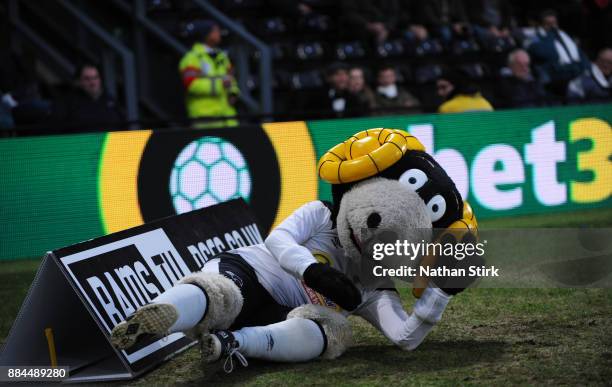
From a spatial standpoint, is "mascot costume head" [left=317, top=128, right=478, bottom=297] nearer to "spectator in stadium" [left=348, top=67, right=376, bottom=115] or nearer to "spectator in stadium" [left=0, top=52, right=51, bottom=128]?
"spectator in stadium" [left=0, top=52, right=51, bottom=128]

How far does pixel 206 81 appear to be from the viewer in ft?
34.6

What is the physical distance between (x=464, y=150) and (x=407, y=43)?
15.2 ft

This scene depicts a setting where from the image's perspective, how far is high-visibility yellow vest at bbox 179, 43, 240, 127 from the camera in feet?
34.6

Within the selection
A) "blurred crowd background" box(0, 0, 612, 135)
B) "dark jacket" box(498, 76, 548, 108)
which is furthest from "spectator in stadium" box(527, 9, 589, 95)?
"dark jacket" box(498, 76, 548, 108)

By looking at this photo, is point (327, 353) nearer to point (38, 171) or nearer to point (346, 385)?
point (346, 385)

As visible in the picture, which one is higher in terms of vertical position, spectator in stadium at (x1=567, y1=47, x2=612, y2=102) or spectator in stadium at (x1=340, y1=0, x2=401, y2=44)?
spectator in stadium at (x1=340, y1=0, x2=401, y2=44)

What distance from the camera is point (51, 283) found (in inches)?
184

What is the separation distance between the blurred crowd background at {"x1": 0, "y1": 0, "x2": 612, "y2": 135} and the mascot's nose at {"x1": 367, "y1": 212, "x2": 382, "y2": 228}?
4.12 metres

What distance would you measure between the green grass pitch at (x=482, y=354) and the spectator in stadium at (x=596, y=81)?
20.5 feet

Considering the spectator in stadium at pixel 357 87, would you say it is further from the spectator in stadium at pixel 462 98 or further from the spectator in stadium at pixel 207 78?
the spectator in stadium at pixel 207 78

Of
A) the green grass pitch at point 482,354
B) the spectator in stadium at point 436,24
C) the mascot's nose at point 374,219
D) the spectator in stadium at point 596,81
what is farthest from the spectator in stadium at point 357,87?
the mascot's nose at point 374,219

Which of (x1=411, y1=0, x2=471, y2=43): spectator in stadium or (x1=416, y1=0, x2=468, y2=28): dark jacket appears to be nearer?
(x1=411, y1=0, x2=471, y2=43): spectator in stadium

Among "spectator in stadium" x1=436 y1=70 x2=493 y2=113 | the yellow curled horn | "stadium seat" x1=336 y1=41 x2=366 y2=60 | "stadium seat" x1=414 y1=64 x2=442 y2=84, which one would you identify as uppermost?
"stadium seat" x1=336 y1=41 x2=366 y2=60

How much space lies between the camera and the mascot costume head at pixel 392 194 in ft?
15.1
